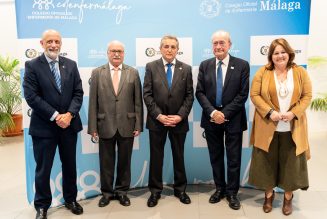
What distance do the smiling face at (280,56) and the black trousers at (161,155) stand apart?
1.15 meters

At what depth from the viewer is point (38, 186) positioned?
2.98 m

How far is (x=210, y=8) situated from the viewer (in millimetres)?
3574

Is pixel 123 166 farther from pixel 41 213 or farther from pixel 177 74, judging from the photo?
pixel 177 74

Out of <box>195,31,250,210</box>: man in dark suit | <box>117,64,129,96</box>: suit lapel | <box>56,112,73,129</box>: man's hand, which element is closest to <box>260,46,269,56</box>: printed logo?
<box>195,31,250,210</box>: man in dark suit

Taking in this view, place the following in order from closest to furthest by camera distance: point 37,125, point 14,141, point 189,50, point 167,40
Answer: point 37,125 < point 167,40 < point 189,50 < point 14,141

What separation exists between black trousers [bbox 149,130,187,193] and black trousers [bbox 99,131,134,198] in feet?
0.79

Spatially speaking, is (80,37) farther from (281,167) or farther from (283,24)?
(281,167)

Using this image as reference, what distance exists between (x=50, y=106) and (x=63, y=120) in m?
0.17

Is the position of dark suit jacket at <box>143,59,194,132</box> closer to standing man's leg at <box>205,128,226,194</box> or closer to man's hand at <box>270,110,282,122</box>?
standing man's leg at <box>205,128,226,194</box>

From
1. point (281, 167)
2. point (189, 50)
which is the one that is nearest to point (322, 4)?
point (189, 50)

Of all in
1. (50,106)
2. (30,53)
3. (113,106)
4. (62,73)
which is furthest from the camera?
(30,53)

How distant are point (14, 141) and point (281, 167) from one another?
5.39 m

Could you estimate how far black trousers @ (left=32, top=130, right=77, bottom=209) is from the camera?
9.65ft

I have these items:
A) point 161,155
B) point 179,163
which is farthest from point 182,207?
point 161,155
